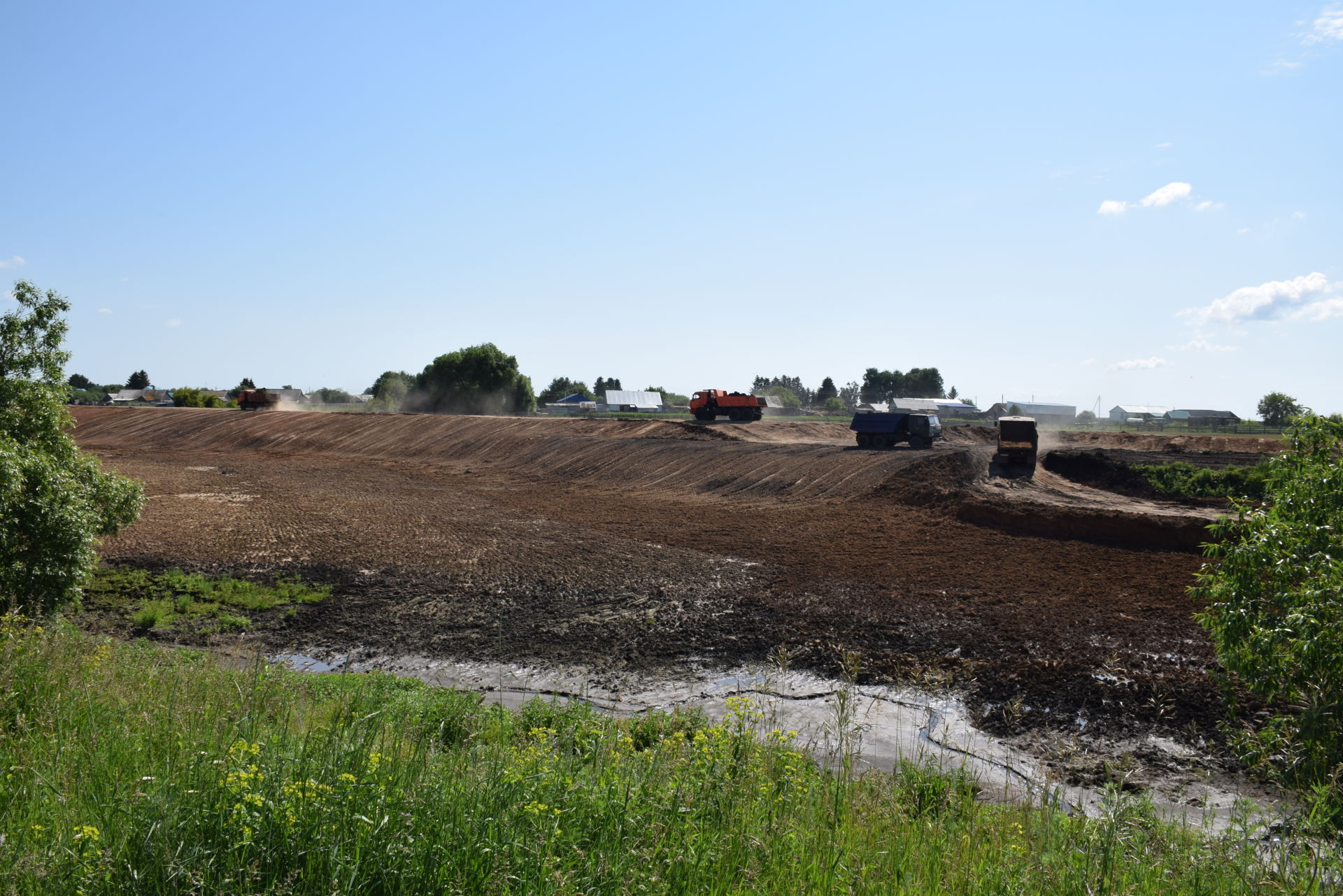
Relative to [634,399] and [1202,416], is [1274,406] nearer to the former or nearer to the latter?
[1202,416]

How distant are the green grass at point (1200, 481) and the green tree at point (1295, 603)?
836 inches

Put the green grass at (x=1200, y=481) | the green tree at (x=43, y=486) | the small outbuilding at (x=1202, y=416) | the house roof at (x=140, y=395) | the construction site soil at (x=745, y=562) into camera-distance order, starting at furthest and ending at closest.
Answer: the house roof at (x=140, y=395) → the small outbuilding at (x=1202, y=416) → the green grass at (x=1200, y=481) → the construction site soil at (x=745, y=562) → the green tree at (x=43, y=486)

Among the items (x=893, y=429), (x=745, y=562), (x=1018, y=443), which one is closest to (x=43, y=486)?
(x=745, y=562)

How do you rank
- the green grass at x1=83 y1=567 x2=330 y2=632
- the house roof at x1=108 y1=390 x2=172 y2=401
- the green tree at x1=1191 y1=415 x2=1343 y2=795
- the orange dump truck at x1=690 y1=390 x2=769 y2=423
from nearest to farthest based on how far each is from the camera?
the green tree at x1=1191 y1=415 x2=1343 y2=795
the green grass at x1=83 y1=567 x2=330 y2=632
the orange dump truck at x1=690 y1=390 x2=769 y2=423
the house roof at x1=108 y1=390 x2=172 y2=401

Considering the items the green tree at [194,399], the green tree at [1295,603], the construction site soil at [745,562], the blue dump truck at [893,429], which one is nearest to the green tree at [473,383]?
the green tree at [194,399]

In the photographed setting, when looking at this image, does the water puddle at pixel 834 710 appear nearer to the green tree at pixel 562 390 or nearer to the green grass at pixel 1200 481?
the green grass at pixel 1200 481

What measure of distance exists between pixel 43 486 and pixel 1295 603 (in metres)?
13.6

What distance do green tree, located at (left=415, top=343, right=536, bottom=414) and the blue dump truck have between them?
Answer: 164ft

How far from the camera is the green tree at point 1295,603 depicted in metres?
6.06

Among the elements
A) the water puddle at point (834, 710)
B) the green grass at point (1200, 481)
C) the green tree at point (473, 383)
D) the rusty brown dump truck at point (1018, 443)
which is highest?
the green tree at point (473, 383)

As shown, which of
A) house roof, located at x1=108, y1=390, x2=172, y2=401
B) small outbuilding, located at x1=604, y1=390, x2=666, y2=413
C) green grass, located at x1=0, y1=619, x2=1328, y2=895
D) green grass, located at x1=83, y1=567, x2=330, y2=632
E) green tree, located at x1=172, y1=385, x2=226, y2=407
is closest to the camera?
green grass, located at x1=0, y1=619, x2=1328, y2=895

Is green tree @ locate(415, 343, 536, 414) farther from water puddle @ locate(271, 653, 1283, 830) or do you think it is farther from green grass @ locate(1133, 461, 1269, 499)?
water puddle @ locate(271, 653, 1283, 830)

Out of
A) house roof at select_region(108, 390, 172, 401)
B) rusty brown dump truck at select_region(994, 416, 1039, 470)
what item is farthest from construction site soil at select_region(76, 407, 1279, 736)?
house roof at select_region(108, 390, 172, 401)

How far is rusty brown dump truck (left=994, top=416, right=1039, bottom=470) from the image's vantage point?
31547 millimetres
